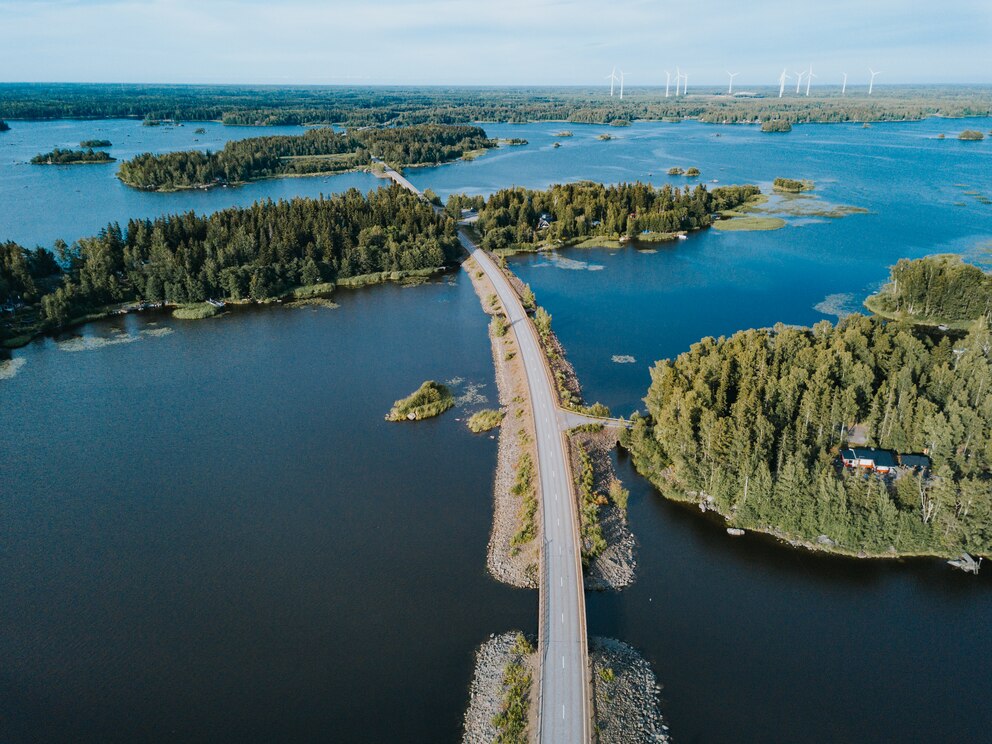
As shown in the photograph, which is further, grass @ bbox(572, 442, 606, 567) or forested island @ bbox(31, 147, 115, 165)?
forested island @ bbox(31, 147, 115, 165)

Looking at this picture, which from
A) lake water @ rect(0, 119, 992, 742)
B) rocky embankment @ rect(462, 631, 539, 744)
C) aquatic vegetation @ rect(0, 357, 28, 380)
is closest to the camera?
rocky embankment @ rect(462, 631, 539, 744)

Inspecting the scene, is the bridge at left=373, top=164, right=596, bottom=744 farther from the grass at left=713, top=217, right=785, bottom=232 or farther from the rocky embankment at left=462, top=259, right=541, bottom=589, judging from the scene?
the grass at left=713, top=217, right=785, bottom=232

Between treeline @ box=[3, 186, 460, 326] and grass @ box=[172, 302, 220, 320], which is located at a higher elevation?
treeline @ box=[3, 186, 460, 326]

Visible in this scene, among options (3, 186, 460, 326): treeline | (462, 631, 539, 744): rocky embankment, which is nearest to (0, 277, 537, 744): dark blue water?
(462, 631, 539, 744): rocky embankment

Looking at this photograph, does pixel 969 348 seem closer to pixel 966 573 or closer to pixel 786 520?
pixel 966 573

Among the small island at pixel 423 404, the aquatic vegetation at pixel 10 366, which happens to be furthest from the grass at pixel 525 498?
the aquatic vegetation at pixel 10 366

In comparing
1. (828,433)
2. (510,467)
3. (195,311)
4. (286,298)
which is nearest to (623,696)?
(510,467)
